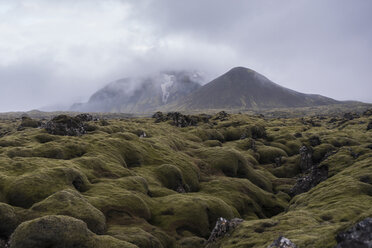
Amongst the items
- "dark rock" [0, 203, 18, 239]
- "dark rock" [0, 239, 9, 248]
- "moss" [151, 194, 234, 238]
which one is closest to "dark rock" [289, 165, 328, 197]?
"moss" [151, 194, 234, 238]

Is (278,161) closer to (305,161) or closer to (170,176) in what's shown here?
(305,161)

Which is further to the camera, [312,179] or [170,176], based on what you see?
[312,179]

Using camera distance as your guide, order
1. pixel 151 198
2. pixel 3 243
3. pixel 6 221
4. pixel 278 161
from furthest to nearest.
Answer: pixel 278 161, pixel 151 198, pixel 6 221, pixel 3 243

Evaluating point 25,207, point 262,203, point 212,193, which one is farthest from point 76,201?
point 262,203

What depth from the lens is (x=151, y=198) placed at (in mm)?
39000

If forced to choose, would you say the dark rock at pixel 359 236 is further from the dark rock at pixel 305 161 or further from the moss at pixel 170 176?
the dark rock at pixel 305 161

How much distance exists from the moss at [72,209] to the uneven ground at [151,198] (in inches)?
3.3

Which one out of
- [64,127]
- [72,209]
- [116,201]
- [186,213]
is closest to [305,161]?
[186,213]

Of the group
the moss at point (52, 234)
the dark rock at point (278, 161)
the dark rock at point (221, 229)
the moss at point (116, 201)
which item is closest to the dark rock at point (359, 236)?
the dark rock at point (221, 229)

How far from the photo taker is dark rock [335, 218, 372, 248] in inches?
514

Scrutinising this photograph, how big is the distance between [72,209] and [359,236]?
2189cm

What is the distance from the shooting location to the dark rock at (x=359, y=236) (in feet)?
42.8

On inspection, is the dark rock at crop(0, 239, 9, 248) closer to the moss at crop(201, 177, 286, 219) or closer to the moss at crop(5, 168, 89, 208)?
the moss at crop(5, 168, 89, 208)

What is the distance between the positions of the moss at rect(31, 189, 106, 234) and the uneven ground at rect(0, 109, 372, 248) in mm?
85
